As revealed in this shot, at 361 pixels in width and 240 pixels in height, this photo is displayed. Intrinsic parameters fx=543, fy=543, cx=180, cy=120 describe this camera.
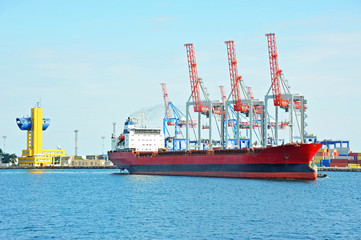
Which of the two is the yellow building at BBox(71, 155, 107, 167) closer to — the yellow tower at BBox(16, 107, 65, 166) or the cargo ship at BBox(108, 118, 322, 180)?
the yellow tower at BBox(16, 107, 65, 166)

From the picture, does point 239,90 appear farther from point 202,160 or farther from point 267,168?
point 267,168

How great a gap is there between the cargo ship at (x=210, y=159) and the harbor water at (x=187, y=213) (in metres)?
5.57

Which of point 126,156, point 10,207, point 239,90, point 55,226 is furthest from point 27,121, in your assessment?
point 55,226

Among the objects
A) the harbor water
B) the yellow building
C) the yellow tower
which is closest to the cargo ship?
the harbor water

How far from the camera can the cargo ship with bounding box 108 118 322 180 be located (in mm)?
52750

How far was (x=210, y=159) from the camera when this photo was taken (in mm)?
63156

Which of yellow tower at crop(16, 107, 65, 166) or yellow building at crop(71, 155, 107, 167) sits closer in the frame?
yellow tower at crop(16, 107, 65, 166)

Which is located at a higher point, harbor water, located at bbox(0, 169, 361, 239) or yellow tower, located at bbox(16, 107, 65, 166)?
yellow tower, located at bbox(16, 107, 65, 166)

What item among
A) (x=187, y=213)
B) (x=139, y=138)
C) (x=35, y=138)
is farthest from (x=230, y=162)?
(x=35, y=138)

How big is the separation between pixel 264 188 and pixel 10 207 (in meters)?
20.5

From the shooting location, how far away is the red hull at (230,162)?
52.6 metres

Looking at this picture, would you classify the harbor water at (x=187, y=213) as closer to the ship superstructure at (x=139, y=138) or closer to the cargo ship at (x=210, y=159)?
the cargo ship at (x=210, y=159)

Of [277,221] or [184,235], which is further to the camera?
[277,221]

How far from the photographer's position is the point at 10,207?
36219 millimetres
